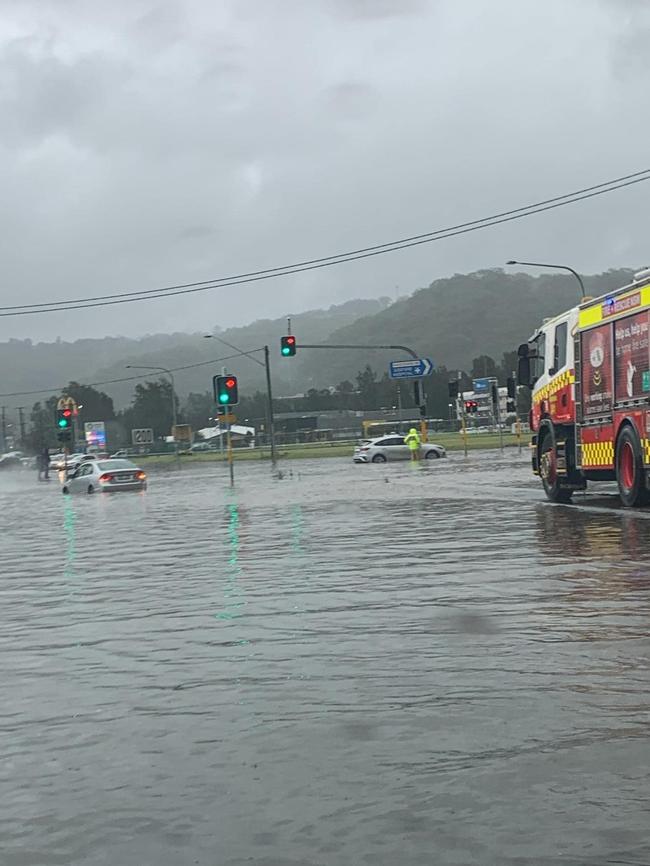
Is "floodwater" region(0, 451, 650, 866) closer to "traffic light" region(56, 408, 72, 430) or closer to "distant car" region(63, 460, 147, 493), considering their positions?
"distant car" region(63, 460, 147, 493)

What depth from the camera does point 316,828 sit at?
4.98m

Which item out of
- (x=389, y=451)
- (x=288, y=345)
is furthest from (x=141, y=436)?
(x=288, y=345)

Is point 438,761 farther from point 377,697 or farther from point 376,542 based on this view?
point 376,542

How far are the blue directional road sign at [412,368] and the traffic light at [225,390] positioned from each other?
2473cm

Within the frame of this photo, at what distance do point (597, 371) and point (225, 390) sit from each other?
26.1m

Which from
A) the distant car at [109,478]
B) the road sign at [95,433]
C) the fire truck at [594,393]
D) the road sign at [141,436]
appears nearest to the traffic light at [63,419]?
the distant car at [109,478]

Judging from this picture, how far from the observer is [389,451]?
2729 inches

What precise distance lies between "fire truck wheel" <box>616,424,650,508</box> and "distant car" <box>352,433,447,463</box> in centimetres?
4530

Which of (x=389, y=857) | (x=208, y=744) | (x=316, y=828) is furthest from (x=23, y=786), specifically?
(x=389, y=857)

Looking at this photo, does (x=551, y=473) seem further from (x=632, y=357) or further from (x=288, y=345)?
(x=288, y=345)

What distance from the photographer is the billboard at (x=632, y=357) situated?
20.4 metres

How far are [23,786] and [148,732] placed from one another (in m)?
1.06

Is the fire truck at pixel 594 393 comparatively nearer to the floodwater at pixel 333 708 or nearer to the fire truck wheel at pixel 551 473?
the fire truck wheel at pixel 551 473

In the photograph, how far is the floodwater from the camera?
4.91 meters
